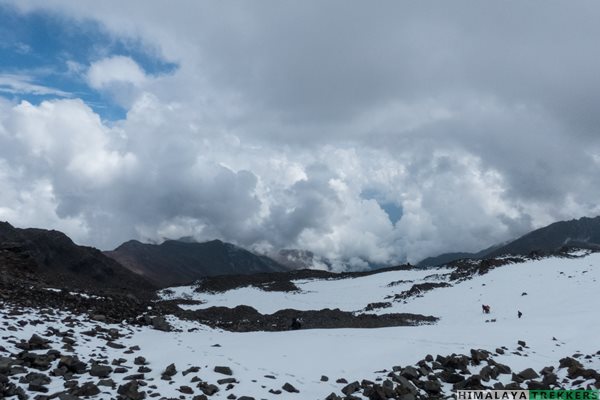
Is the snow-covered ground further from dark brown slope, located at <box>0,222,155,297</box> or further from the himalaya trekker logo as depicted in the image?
dark brown slope, located at <box>0,222,155,297</box>

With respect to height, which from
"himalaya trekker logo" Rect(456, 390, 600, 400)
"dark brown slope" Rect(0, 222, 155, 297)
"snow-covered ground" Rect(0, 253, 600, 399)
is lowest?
"himalaya trekker logo" Rect(456, 390, 600, 400)

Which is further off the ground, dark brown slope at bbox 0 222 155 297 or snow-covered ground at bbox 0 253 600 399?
dark brown slope at bbox 0 222 155 297

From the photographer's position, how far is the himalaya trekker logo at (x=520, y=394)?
13.9 metres

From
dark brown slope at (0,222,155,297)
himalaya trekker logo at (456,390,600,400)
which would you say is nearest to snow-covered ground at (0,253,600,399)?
himalaya trekker logo at (456,390,600,400)

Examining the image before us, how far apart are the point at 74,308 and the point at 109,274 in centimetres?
6519

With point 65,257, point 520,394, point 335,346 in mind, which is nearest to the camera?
point 520,394

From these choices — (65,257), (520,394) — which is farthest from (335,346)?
(65,257)

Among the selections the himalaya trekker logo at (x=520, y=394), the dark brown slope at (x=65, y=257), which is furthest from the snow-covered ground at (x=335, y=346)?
the dark brown slope at (x=65, y=257)

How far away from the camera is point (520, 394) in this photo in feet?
47.0

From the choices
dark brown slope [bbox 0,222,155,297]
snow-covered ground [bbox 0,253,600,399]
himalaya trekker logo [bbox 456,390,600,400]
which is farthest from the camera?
dark brown slope [bbox 0,222,155,297]

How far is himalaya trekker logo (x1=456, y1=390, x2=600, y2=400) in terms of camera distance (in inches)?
545

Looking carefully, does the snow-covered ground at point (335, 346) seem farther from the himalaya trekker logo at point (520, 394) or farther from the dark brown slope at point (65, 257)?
the dark brown slope at point (65, 257)

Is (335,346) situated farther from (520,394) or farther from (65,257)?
(65,257)

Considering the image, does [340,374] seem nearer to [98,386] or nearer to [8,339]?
[98,386]
